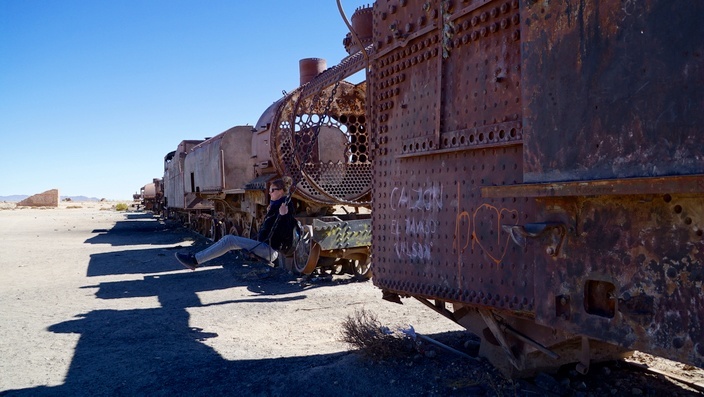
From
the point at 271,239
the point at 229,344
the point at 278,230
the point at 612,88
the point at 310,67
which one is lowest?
the point at 229,344

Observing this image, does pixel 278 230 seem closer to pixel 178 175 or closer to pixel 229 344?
pixel 229 344

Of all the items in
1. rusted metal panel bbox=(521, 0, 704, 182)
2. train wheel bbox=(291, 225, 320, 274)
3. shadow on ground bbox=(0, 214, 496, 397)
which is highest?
rusted metal panel bbox=(521, 0, 704, 182)

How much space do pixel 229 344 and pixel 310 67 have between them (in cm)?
667

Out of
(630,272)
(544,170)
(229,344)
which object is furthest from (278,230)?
(630,272)

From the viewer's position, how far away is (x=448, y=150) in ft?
12.4

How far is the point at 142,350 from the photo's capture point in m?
5.63

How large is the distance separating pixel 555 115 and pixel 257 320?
5.33 meters

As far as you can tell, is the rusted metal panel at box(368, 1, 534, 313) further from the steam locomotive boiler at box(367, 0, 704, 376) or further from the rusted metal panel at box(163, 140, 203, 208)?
the rusted metal panel at box(163, 140, 203, 208)

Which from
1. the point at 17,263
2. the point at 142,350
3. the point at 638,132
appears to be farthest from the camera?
the point at 17,263

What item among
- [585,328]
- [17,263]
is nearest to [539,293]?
[585,328]

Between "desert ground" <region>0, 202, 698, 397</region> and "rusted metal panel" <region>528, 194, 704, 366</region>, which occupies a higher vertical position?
"rusted metal panel" <region>528, 194, 704, 366</region>

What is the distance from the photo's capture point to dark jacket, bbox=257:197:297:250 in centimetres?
673

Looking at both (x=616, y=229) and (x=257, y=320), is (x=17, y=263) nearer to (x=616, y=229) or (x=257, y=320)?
(x=257, y=320)

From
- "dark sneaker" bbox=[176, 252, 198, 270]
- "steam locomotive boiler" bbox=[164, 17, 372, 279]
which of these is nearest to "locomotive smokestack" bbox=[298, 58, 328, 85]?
"steam locomotive boiler" bbox=[164, 17, 372, 279]
